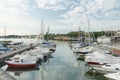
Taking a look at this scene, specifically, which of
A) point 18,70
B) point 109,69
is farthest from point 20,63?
point 109,69

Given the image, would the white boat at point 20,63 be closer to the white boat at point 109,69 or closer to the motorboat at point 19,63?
the motorboat at point 19,63

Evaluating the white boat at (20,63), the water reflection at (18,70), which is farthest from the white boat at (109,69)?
the white boat at (20,63)

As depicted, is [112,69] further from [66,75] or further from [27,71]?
[27,71]

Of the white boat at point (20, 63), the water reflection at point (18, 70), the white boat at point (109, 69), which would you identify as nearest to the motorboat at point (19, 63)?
the white boat at point (20, 63)

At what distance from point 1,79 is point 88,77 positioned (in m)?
10.9

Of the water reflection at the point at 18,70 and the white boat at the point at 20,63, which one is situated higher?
the white boat at the point at 20,63

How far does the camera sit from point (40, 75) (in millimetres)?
27000

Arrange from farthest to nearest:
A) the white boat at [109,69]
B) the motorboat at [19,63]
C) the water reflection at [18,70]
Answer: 1. the motorboat at [19,63]
2. the water reflection at [18,70]
3. the white boat at [109,69]

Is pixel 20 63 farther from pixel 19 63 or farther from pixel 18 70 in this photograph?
pixel 18 70

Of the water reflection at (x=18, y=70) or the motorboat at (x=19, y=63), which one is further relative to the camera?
the motorboat at (x=19, y=63)

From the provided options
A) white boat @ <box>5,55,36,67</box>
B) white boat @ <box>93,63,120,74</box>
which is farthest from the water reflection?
white boat @ <box>93,63,120,74</box>

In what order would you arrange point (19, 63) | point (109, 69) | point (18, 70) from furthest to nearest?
point (19, 63)
point (18, 70)
point (109, 69)

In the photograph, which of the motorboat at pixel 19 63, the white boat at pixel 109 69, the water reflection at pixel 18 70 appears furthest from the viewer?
the motorboat at pixel 19 63

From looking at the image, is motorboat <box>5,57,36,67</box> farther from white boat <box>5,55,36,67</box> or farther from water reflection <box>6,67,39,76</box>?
water reflection <box>6,67,39,76</box>
